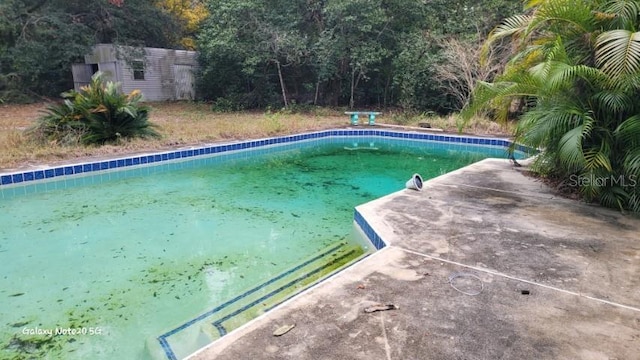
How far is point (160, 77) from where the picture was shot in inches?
590

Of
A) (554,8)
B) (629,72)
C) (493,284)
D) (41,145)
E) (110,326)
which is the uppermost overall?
(554,8)

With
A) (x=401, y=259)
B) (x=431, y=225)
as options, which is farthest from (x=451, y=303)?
(x=431, y=225)

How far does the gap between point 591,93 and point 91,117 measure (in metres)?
6.81

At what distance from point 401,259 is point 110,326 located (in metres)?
1.76

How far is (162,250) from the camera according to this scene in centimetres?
349

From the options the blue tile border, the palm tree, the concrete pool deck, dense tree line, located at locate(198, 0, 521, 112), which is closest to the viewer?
the concrete pool deck

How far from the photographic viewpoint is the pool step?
223cm

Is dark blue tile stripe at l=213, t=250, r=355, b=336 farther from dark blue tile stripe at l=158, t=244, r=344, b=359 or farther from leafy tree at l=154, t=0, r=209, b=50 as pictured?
leafy tree at l=154, t=0, r=209, b=50

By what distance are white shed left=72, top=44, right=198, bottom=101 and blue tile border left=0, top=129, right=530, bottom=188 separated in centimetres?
802

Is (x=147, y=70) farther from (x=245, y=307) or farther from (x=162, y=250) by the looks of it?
(x=245, y=307)

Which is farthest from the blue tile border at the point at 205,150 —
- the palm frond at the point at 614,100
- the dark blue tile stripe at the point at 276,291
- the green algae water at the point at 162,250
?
the dark blue tile stripe at the point at 276,291

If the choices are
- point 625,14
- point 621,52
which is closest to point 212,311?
point 621,52

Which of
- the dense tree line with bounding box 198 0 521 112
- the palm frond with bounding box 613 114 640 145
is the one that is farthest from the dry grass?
the palm frond with bounding box 613 114 640 145

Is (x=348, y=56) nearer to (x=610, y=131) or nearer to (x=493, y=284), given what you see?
(x=610, y=131)
